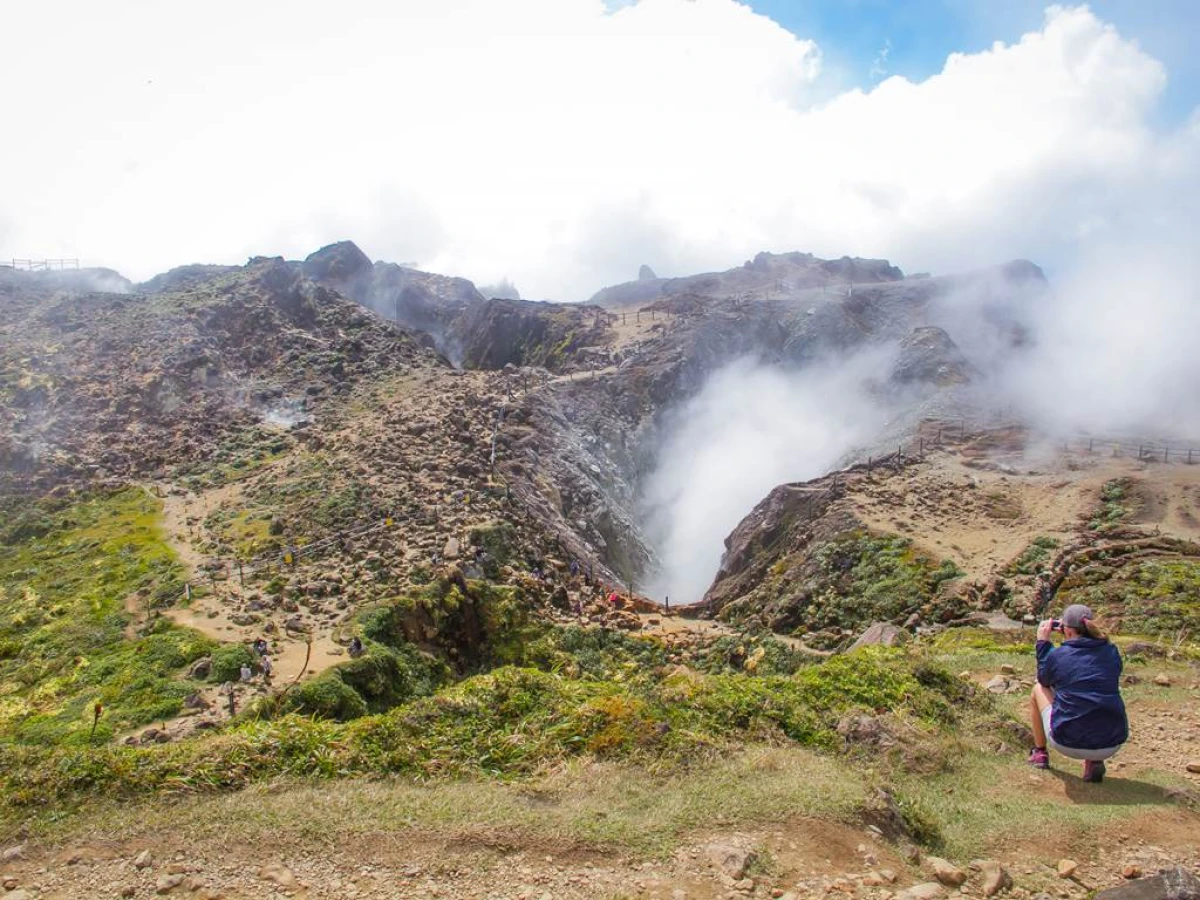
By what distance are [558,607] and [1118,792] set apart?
65.1 feet

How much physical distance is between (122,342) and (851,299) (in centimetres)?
6431

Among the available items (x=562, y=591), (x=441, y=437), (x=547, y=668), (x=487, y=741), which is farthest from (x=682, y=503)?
(x=487, y=741)

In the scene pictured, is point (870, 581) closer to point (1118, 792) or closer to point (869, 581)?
point (869, 581)

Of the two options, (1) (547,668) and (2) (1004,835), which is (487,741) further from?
(1) (547,668)

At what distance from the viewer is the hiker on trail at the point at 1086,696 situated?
290 inches

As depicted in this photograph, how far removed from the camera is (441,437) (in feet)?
121

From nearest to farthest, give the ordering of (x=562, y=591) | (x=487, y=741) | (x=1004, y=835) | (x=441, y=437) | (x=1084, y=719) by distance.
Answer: (x=1004, y=835) → (x=1084, y=719) → (x=487, y=741) → (x=562, y=591) → (x=441, y=437)

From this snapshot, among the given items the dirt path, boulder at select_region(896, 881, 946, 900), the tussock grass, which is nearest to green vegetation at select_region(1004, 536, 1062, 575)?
the dirt path

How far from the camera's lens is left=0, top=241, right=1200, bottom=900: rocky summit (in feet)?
21.5

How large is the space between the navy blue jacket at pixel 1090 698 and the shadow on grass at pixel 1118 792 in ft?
1.46

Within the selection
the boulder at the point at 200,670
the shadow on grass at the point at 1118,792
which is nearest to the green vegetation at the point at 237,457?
the boulder at the point at 200,670

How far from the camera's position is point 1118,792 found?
7434 mm

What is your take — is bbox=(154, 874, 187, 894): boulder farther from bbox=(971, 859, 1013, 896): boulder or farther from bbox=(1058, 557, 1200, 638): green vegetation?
bbox=(1058, 557, 1200, 638): green vegetation

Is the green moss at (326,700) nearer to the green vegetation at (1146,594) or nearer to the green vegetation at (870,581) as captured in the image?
the green vegetation at (1146,594)
